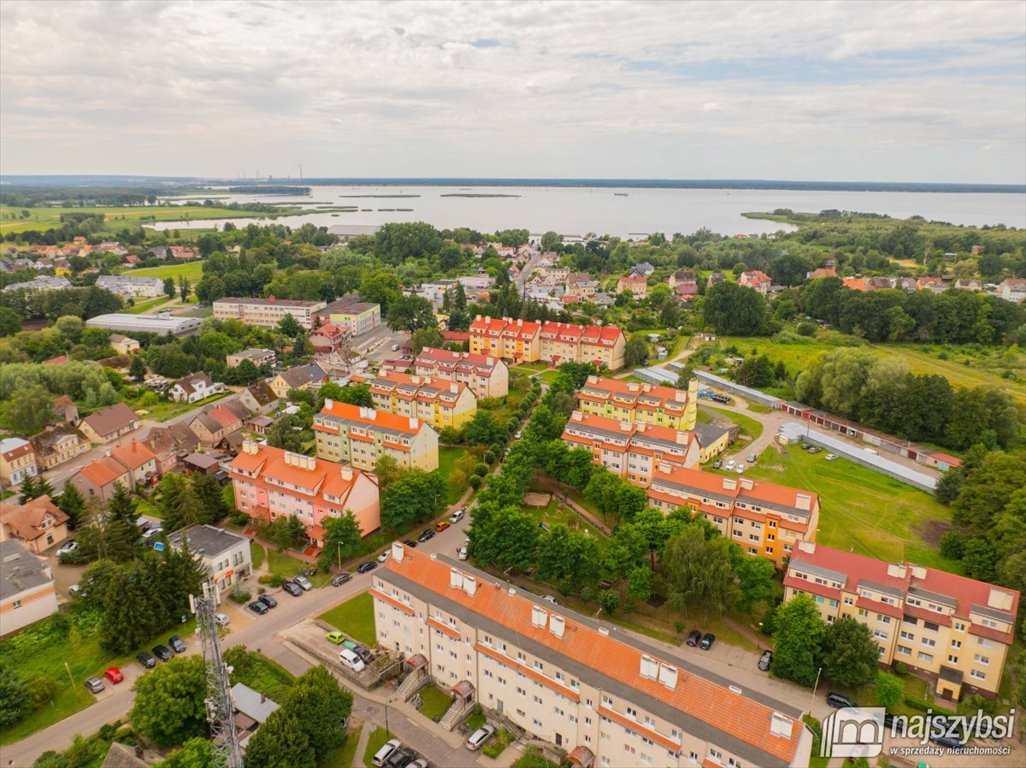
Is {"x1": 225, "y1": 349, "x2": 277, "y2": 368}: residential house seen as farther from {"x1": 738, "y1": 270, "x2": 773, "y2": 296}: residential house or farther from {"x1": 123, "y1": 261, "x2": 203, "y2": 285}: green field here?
{"x1": 738, "y1": 270, "x2": 773, "y2": 296}: residential house

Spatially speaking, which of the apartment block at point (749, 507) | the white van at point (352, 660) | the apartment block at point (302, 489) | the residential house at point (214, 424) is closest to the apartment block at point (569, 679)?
the white van at point (352, 660)

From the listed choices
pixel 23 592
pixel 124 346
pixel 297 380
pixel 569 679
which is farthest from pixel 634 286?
pixel 23 592

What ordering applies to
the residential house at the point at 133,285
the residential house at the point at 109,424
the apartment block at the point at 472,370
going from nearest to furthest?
the residential house at the point at 109,424 → the apartment block at the point at 472,370 → the residential house at the point at 133,285

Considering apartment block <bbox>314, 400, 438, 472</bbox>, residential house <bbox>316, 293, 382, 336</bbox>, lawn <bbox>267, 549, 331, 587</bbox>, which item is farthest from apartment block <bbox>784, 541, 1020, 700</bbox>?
residential house <bbox>316, 293, 382, 336</bbox>

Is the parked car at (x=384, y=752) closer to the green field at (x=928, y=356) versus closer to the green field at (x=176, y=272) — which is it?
the green field at (x=928, y=356)

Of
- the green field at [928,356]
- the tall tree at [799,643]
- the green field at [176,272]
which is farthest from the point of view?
the green field at [176,272]

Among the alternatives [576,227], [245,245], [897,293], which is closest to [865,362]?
[897,293]
